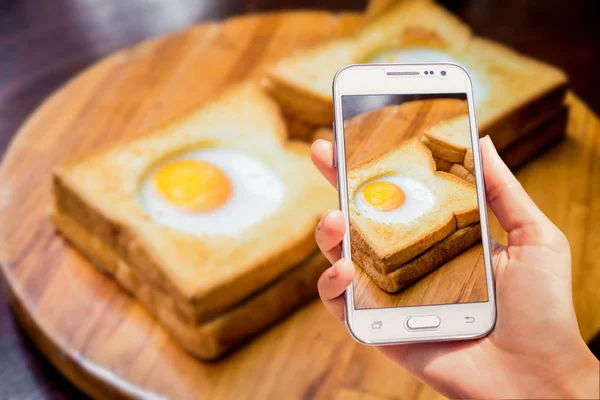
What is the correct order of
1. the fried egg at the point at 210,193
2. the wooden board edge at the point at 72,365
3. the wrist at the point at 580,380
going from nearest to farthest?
the wrist at the point at 580,380, the wooden board edge at the point at 72,365, the fried egg at the point at 210,193

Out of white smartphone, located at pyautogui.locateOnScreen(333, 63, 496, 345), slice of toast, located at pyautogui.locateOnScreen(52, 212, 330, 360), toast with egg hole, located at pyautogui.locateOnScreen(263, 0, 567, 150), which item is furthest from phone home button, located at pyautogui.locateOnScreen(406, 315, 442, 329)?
toast with egg hole, located at pyautogui.locateOnScreen(263, 0, 567, 150)

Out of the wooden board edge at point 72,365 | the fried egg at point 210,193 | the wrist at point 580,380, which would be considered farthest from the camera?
the fried egg at point 210,193

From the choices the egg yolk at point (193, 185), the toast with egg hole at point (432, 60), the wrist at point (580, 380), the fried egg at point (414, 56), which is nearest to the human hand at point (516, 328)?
the wrist at point (580, 380)

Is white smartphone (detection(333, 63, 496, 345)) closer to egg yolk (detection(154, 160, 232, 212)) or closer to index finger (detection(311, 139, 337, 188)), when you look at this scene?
index finger (detection(311, 139, 337, 188))

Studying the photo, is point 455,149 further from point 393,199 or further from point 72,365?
point 72,365

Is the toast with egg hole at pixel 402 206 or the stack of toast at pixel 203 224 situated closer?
the toast with egg hole at pixel 402 206

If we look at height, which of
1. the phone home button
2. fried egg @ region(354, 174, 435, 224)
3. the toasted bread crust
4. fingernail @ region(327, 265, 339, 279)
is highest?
fried egg @ region(354, 174, 435, 224)

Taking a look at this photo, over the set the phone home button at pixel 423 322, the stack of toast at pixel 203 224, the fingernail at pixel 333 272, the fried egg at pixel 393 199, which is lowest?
the stack of toast at pixel 203 224

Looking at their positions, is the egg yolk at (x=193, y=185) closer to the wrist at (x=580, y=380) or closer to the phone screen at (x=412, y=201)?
the phone screen at (x=412, y=201)

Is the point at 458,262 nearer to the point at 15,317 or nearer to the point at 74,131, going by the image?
the point at 15,317
